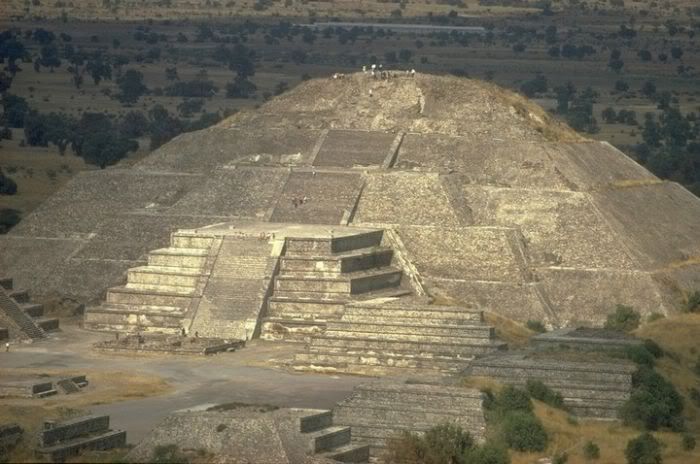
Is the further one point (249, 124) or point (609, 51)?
point (609, 51)

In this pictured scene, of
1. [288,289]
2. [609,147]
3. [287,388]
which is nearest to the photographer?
[287,388]

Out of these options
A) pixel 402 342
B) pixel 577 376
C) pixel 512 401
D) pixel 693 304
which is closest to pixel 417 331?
pixel 402 342

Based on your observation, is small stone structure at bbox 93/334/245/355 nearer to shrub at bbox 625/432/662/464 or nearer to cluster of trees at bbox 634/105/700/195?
shrub at bbox 625/432/662/464

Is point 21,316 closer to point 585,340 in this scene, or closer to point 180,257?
point 180,257


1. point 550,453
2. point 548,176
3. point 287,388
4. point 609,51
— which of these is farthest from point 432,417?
point 609,51

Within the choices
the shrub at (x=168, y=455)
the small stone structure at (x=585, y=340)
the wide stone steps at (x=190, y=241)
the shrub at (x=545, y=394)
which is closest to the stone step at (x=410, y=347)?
the small stone structure at (x=585, y=340)

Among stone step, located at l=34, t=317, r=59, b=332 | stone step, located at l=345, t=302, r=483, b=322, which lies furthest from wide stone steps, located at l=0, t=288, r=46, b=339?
stone step, located at l=345, t=302, r=483, b=322

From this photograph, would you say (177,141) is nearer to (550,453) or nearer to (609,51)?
(550,453)
